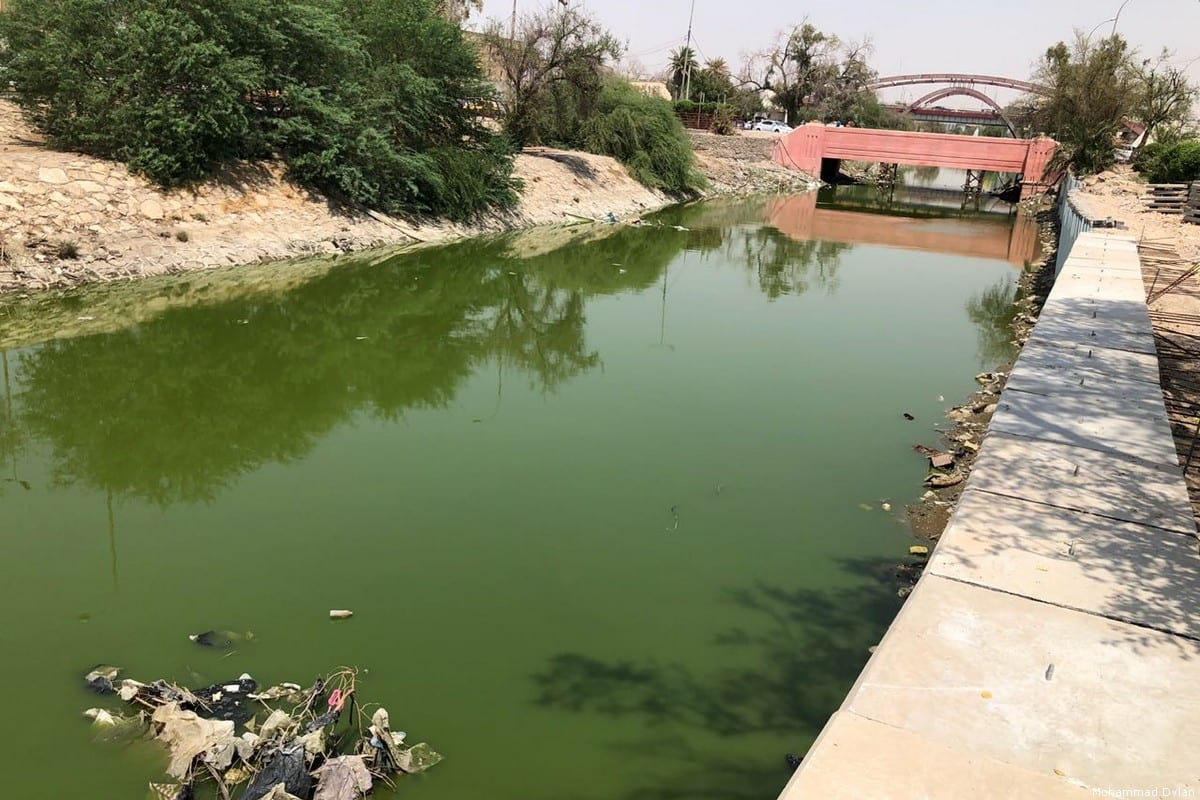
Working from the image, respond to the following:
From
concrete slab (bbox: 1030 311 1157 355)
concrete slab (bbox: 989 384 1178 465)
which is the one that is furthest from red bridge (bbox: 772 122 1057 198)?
concrete slab (bbox: 989 384 1178 465)

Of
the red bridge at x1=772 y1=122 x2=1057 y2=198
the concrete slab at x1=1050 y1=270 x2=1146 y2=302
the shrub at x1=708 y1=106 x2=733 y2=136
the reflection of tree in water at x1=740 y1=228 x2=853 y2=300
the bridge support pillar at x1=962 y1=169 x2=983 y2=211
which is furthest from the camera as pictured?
the shrub at x1=708 y1=106 x2=733 y2=136

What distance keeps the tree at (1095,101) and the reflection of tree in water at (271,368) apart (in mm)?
28228

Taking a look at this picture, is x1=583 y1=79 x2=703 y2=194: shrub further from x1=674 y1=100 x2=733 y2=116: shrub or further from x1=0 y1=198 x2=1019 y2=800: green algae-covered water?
x1=0 y1=198 x2=1019 y2=800: green algae-covered water

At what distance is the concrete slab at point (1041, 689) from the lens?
279 centimetres

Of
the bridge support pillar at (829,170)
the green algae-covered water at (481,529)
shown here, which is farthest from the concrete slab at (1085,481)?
the bridge support pillar at (829,170)

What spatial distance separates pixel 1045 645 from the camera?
3408 millimetres

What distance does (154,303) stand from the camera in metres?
11.8

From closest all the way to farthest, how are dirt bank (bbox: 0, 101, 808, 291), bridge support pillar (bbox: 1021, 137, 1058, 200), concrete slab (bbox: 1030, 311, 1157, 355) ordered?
1. concrete slab (bbox: 1030, 311, 1157, 355)
2. dirt bank (bbox: 0, 101, 808, 291)
3. bridge support pillar (bbox: 1021, 137, 1058, 200)

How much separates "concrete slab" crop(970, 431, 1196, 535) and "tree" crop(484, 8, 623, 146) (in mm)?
23868

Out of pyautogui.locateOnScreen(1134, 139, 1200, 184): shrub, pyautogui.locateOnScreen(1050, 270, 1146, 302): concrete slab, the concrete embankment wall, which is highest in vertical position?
pyautogui.locateOnScreen(1134, 139, 1200, 184): shrub

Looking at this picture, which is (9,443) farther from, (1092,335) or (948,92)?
(948,92)

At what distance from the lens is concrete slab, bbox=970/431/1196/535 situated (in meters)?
4.63

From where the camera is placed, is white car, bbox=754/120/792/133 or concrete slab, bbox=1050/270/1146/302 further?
white car, bbox=754/120/792/133

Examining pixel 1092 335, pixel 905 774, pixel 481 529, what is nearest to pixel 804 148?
pixel 1092 335
